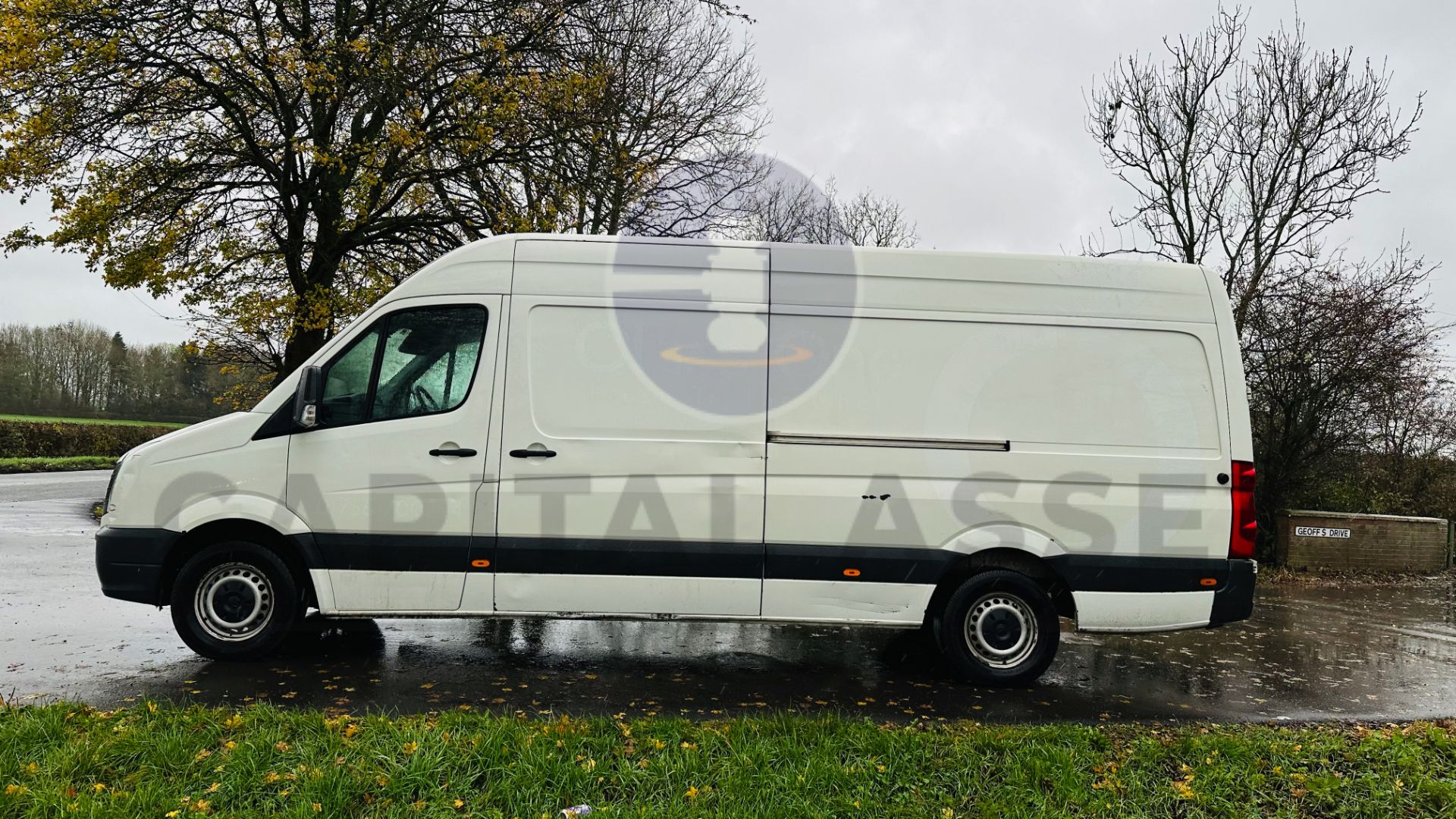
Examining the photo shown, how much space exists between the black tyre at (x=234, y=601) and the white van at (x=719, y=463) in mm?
16

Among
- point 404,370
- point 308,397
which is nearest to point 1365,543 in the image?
point 404,370

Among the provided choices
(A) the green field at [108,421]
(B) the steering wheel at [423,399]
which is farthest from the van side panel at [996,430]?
(A) the green field at [108,421]

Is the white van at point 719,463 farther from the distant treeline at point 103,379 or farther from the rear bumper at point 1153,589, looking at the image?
the distant treeline at point 103,379

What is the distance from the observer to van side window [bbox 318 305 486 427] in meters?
5.52

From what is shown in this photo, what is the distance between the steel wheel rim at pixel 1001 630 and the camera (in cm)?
560

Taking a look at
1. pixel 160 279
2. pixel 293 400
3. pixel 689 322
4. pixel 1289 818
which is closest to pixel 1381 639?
pixel 1289 818

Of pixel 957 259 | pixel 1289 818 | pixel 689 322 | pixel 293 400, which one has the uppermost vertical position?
pixel 957 259

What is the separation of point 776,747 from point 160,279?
13539 mm

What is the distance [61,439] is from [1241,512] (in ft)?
102

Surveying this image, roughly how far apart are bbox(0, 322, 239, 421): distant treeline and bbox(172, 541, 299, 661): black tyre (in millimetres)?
34501

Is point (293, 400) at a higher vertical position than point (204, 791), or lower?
higher

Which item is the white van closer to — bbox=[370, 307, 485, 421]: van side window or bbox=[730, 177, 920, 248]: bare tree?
bbox=[370, 307, 485, 421]: van side window

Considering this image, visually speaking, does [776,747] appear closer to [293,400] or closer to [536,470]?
[536,470]

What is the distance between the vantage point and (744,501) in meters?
5.41
